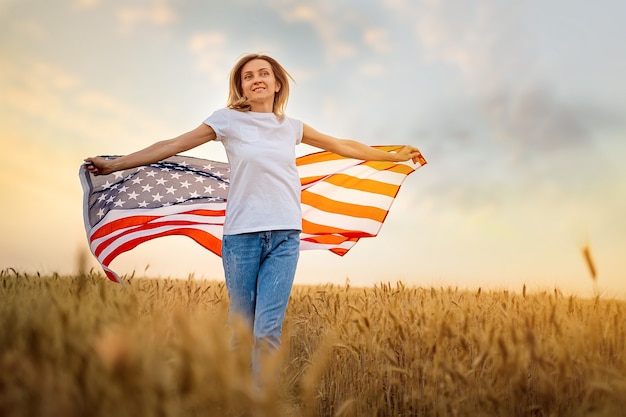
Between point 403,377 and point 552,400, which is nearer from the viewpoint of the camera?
point 552,400

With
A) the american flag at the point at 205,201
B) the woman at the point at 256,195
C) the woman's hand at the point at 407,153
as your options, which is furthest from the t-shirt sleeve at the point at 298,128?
the american flag at the point at 205,201

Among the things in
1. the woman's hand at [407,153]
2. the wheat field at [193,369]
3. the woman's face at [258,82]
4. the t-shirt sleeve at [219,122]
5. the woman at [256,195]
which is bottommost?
the wheat field at [193,369]

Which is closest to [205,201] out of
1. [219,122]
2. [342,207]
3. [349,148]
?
[342,207]

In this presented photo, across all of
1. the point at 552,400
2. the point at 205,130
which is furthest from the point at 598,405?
the point at 205,130

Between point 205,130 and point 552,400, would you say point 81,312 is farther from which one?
point 552,400

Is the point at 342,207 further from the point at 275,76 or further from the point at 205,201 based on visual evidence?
the point at 275,76

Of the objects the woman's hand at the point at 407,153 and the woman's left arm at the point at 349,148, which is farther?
the woman's hand at the point at 407,153

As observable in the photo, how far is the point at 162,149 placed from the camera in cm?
368

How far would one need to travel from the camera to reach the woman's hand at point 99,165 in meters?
3.59

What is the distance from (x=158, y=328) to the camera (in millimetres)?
2002

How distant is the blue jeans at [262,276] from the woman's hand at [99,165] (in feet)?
2.99

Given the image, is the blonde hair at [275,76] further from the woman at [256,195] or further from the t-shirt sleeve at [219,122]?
Result: the t-shirt sleeve at [219,122]

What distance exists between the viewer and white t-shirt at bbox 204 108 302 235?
3.47 meters

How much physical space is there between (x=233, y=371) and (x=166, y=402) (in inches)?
8.1
